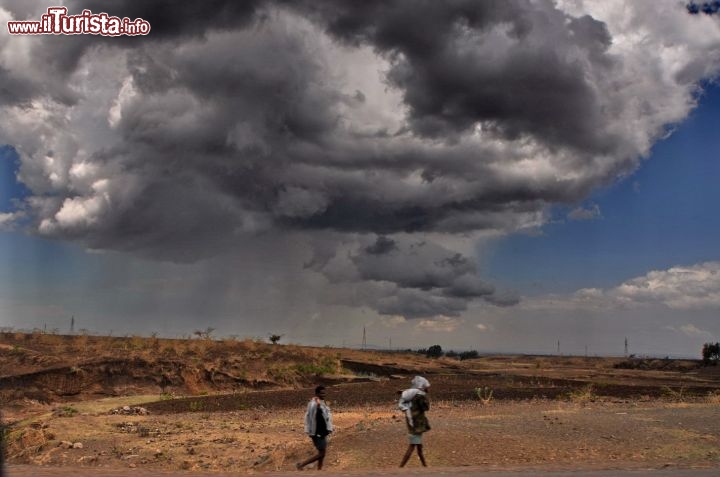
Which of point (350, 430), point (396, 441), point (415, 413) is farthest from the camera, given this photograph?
point (350, 430)

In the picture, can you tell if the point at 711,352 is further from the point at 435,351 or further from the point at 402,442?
the point at 402,442

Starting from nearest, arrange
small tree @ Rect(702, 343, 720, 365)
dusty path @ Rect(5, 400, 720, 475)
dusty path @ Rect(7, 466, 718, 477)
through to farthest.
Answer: dusty path @ Rect(7, 466, 718, 477)
dusty path @ Rect(5, 400, 720, 475)
small tree @ Rect(702, 343, 720, 365)

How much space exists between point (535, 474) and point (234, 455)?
9361mm

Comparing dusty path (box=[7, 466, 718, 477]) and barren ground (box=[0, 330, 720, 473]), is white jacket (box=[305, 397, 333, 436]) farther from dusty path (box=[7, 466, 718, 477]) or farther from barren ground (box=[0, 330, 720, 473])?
barren ground (box=[0, 330, 720, 473])

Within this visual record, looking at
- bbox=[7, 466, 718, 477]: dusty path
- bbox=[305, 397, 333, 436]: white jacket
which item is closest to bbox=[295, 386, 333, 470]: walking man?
bbox=[305, 397, 333, 436]: white jacket

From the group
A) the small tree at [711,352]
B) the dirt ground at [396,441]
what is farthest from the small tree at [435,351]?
the dirt ground at [396,441]

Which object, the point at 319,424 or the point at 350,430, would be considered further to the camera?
the point at 350,430

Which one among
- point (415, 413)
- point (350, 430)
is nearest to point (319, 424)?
point (415, 413)

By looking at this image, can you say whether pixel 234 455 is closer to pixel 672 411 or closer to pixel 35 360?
pixel 672 411

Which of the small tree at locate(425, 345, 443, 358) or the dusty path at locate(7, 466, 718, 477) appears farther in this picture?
the small tree at locate(425, 345, 443, 358)

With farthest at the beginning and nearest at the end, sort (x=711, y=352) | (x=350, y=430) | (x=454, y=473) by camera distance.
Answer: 1. (x=711, y=352)
2. (x=350, y=430)
3. (x=454, y=473)

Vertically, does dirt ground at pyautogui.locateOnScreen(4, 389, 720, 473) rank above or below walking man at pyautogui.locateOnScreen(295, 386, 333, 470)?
below

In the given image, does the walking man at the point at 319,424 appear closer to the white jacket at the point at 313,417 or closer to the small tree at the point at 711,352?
the white jacket at the point at 313,417

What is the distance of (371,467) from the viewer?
1641 cm
